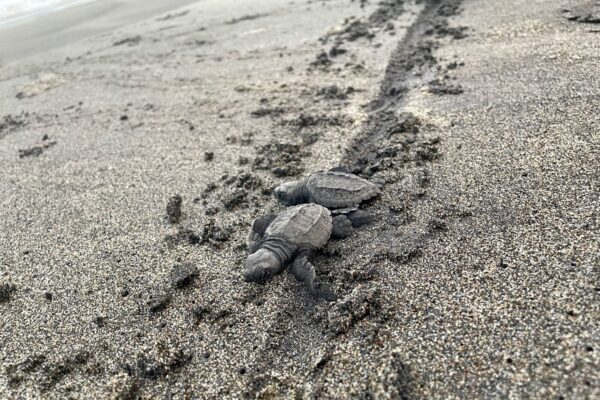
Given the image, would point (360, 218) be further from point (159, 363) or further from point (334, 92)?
point (334, 92)

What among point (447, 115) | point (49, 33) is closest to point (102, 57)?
point (49, 33)

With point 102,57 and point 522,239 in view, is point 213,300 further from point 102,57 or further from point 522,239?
point 102,57

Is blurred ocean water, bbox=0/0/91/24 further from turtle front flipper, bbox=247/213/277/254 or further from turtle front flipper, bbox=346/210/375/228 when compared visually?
turtle front flipper, bbox=346/210/375/228

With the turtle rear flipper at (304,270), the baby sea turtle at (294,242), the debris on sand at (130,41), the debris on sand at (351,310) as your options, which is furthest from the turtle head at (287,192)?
the debris on sand at (130,41)

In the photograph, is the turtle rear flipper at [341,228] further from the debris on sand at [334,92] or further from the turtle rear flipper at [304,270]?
the debris on sand at [334,92]

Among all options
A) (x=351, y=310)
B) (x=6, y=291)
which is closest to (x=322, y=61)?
(x=351, y=310)

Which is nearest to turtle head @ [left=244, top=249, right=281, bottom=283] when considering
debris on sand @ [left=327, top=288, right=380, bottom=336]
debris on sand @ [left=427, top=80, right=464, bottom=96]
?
debris on sand @ [left=327, top=288, right=380, bottom=336]

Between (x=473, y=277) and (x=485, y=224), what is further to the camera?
(x=485, y=224)
